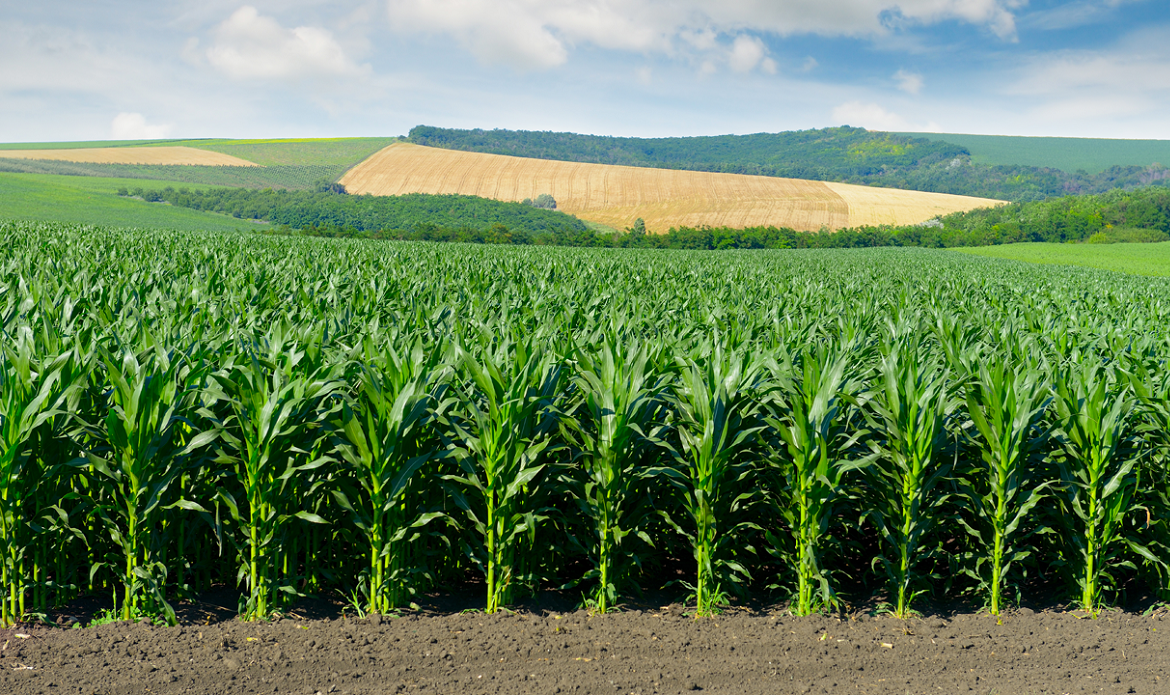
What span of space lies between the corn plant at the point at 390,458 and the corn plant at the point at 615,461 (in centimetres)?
88

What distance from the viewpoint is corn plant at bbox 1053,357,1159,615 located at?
4.27 metres

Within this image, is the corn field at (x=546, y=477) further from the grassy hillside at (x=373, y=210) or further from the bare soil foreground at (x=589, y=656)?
the grassy hillside at (x=373, y=210)

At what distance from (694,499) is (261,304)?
7135 mm

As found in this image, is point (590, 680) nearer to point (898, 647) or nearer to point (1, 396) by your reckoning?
point (898, 647)

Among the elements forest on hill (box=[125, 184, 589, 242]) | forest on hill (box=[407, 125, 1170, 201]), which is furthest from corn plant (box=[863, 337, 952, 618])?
forest on hill (box=[407, 125, 1170, 201])

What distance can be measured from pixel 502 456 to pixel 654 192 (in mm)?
101181

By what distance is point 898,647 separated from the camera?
13.2ft

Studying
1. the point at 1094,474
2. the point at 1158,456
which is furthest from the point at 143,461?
the point at 1158,456

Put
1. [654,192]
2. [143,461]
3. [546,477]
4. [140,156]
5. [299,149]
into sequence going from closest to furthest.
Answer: [143,461] < [546,477] < [654,192] < [140,156] < [299,149]

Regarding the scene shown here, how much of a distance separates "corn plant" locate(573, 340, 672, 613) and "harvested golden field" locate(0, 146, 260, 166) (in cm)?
13234

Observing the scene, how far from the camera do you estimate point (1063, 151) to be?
6914 inches

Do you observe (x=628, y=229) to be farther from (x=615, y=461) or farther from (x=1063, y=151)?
(x=1063, y=151)

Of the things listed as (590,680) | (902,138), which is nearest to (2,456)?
(590,680)

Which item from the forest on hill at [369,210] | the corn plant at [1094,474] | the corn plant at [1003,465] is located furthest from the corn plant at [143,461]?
the forest on hill at [369,210]
